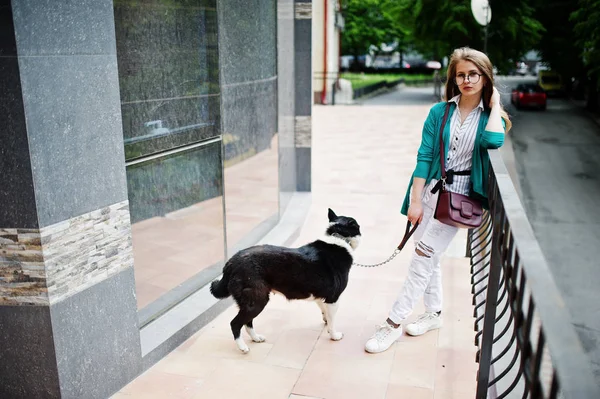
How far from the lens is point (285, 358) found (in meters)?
4.24

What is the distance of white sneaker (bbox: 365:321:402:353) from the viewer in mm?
4281

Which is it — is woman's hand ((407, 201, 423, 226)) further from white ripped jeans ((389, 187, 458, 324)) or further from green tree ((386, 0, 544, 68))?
green tree ((386, 0, 544, 68))

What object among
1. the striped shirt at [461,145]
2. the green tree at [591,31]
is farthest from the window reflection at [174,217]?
the green tree at [591,31]

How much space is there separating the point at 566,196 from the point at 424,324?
10523 mm

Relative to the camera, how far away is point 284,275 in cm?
404

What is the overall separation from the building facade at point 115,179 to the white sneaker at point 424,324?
1.58 m

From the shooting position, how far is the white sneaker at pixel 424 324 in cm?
451

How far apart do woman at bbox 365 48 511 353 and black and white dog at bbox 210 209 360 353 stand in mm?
506

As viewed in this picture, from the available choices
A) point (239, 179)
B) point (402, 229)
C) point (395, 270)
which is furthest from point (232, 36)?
point (402, 229)

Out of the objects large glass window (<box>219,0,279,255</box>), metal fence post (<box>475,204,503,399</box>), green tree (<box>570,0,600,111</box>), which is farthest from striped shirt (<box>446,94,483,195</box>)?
green tree (<box>570,0,600,111</box>)

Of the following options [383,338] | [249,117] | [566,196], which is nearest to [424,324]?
[383,338]

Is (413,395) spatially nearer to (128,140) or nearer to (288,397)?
(288,397)

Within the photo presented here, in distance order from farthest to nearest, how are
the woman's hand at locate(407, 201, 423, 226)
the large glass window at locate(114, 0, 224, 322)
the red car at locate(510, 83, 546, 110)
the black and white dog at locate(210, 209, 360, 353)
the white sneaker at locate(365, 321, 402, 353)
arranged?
the red car at locate(510, 83, 546, 110), the white sneaker at locate(365, 321, 402, 353), the large glass window at locate(114, 0, 224, 322), the black and white dog at locate(210, 209, 360, 353), the woman's hand at locate(407, 201, 423, 226)

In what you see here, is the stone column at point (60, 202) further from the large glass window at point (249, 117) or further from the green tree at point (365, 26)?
the green tree at point (365, 26)
